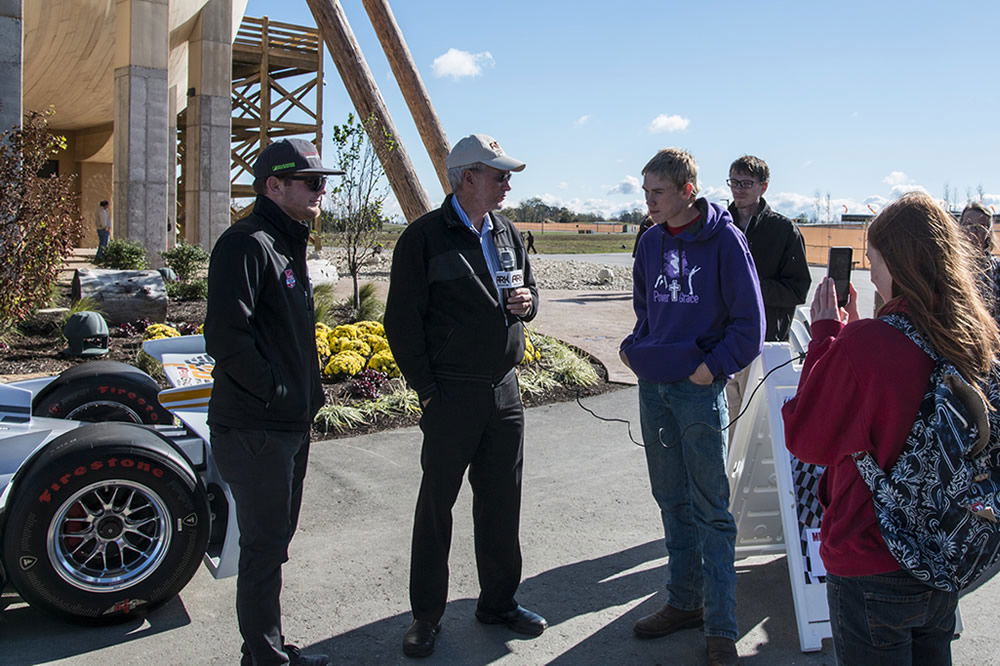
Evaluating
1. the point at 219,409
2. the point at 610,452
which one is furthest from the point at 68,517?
the point at 610,452

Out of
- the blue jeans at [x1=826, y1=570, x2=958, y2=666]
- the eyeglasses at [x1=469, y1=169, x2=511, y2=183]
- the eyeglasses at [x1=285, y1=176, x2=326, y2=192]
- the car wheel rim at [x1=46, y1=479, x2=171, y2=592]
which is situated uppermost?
the eyeglasses at [x1=469, y1=169, x2=511, y2=183]

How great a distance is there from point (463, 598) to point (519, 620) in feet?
1.47

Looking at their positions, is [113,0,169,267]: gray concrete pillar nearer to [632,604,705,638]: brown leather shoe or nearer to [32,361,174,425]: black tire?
[32,361,174,425]: black tire

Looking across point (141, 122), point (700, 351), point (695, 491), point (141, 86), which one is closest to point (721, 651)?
point (695, 491)

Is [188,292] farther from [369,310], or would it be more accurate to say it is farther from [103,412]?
[103,412]

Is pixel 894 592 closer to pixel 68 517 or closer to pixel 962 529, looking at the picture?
pixel 962 529

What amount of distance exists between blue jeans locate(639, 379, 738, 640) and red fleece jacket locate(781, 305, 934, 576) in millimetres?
1286

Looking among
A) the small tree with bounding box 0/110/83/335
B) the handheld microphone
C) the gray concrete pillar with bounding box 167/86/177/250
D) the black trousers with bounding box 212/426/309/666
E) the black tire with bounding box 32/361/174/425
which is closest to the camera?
the black trousers with bounding box 212/426/309/666

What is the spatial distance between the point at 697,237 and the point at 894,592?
6.08 feet

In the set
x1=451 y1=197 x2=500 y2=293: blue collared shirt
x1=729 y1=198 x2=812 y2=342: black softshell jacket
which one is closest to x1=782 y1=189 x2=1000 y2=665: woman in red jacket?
x1=451 y1=197 x2=500 y2=293: blue collared shirt

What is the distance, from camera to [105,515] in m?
3.77

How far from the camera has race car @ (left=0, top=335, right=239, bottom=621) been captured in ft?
11.9

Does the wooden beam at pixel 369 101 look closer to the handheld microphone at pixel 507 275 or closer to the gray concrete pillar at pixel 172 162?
the handheld microphone at pixel 507 275

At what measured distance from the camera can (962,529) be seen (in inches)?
86.8
